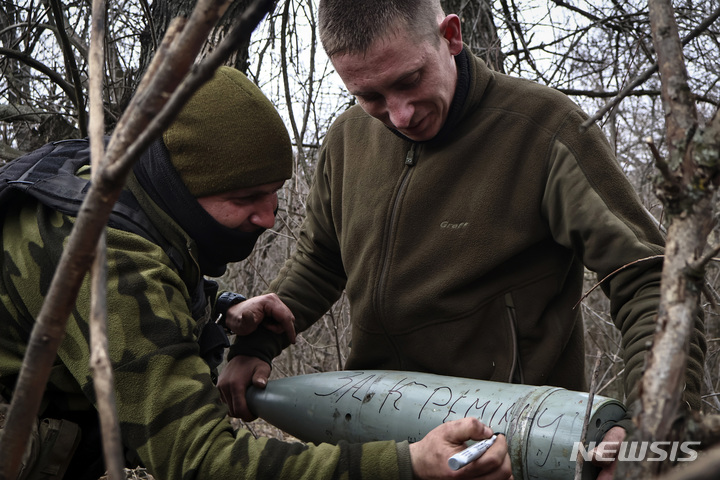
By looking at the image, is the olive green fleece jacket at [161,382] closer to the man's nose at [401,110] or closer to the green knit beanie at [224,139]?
the green knit beanie at [224,139]

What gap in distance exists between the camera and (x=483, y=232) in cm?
229

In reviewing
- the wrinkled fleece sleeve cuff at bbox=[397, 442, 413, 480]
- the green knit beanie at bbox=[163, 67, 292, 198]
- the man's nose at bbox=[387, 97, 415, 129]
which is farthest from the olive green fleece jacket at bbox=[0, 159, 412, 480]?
the man's nose at bbox=[387, 97, 415, 129]

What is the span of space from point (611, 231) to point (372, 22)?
38.0 inches

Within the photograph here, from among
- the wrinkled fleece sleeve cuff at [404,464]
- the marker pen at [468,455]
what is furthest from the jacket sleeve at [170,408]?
the marker pen at [468,455]

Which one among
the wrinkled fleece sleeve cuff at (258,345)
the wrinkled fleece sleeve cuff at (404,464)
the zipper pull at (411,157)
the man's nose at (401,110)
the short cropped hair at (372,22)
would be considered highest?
the short cropped hair at (372,22)

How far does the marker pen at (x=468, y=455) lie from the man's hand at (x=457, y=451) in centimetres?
1

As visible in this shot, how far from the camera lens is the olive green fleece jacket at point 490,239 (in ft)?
6.88

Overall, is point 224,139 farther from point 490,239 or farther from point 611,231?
point 611,231

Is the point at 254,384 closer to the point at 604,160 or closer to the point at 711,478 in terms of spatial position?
the point at 604,160

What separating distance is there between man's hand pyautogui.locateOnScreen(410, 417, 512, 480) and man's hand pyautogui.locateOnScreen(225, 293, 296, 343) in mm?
1059

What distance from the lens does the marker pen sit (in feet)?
5.09

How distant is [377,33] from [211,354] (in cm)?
120

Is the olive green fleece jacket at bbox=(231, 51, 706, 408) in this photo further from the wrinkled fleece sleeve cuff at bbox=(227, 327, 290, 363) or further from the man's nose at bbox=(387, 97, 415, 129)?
the man's nose at bbox=(387, 97, 415, 129)

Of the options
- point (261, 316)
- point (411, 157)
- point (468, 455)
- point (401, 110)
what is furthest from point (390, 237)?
point (468, 455)
